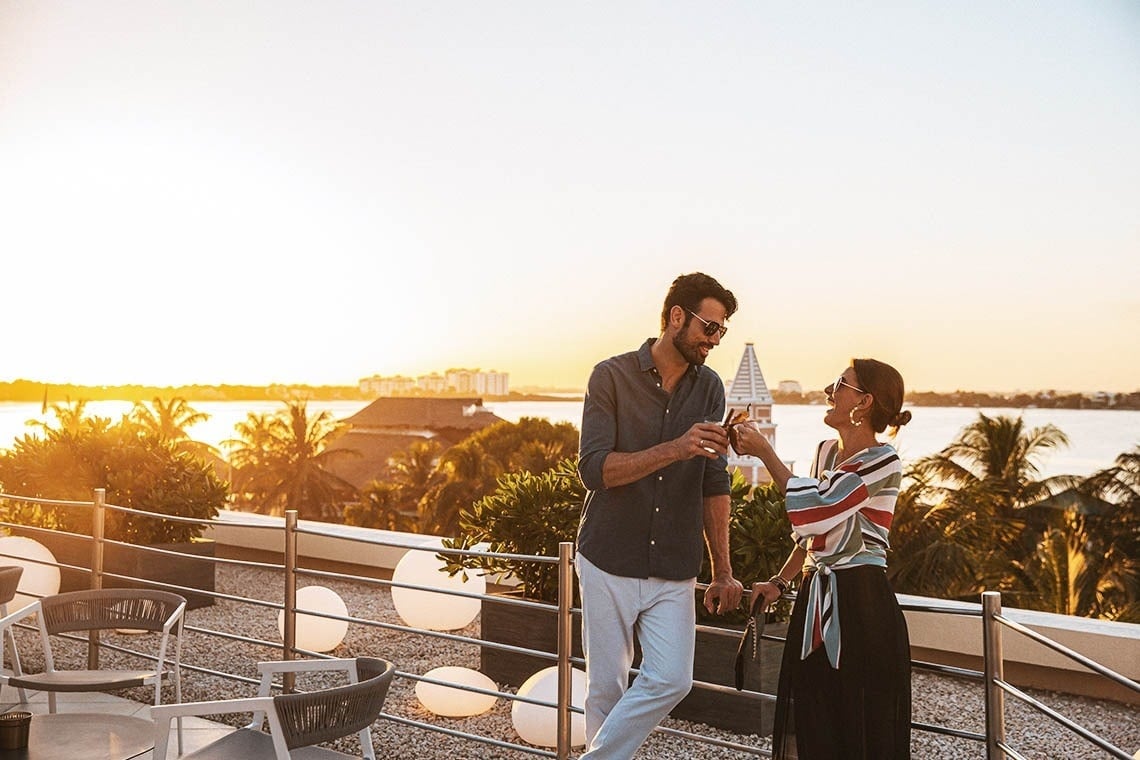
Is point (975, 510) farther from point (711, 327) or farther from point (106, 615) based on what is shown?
point (711, 327)

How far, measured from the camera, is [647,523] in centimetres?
282

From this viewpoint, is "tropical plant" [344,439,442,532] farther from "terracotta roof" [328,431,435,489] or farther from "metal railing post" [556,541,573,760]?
"metal railing post" [556,541,573,760]

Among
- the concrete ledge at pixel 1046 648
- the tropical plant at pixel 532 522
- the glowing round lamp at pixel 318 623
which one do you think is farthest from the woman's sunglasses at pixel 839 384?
the glowing round lamp at pixel 318 623

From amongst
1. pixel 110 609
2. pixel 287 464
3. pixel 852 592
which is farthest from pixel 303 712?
pixel 287 464

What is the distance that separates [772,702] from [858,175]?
28.2 meters

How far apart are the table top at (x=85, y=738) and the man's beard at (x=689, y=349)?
6.24 ft

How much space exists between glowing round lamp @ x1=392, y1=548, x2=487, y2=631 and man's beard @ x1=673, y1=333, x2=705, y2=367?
397 cm

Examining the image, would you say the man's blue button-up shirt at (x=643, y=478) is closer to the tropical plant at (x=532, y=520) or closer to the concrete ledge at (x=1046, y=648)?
the tropical plant at (x=532, y=520)

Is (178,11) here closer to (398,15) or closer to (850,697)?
(398,15)

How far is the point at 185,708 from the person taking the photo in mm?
2543

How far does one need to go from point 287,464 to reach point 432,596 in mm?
42766

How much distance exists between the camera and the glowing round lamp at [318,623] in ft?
20.9

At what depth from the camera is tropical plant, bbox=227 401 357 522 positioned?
1860 inches

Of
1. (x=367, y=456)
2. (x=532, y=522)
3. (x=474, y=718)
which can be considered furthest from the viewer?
(x=367, y=456)
